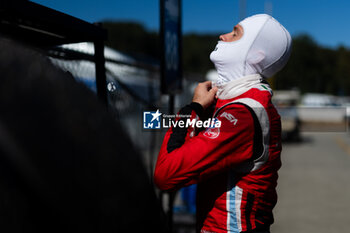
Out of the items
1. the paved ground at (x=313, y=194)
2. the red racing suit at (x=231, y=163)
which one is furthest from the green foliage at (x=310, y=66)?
the red racing suit at (x=231, y=163)

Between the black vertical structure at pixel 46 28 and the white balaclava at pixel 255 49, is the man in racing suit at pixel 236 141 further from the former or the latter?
the black vertical structure at pixel 46 28

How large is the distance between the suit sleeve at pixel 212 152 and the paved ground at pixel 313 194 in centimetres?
431

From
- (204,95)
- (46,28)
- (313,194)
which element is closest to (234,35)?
(204,95)

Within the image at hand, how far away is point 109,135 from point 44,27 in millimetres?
908

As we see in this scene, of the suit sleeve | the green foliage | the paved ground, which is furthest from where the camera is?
the green foliage

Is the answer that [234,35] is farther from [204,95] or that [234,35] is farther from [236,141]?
[236,141]

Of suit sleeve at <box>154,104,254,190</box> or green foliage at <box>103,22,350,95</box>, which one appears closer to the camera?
suit sleeve at <box>154,104,254,190</box>

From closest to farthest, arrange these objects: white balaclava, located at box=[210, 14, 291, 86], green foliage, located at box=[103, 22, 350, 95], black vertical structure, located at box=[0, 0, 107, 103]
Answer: black vertical structure, located at box=[0, 0, 107, 103], white balaclava, located at box=[210, 14, 291, 86], green foliage, located at box=[103, 22, 350, 95]

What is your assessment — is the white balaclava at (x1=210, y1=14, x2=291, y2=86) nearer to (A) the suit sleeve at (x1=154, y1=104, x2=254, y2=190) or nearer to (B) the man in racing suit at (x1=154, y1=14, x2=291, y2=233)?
(B) the man in racing suit at (x1=154, y1=14, x2=291, y2=233)

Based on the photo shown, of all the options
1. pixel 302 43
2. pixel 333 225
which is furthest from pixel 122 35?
pixel 333 225

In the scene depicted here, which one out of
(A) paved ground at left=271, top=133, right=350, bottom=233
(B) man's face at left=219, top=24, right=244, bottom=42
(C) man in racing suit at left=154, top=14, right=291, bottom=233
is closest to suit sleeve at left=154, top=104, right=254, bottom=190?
(C) man in racing suit at left=154, top=14, right=291, bottom=233

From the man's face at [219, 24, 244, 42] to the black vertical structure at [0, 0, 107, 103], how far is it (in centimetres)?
56

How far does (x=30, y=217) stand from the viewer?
578mm

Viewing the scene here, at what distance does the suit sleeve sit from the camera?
1479mm
